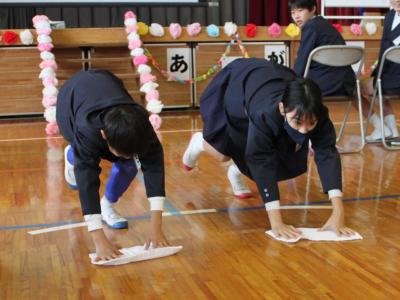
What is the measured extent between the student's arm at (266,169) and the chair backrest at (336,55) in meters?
1.43

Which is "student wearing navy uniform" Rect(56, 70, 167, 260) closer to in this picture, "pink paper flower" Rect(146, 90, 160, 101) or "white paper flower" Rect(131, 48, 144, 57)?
"pink paper flower" Rect(146, 90, 160, 101)

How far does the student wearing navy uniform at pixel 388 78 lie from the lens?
346cm

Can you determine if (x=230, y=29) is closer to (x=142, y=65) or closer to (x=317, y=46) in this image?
(x=142, y=65)

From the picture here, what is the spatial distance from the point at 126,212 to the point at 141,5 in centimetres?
420

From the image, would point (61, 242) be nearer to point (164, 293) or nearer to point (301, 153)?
point (164, 293)

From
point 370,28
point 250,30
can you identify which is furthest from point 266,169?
point 370,28

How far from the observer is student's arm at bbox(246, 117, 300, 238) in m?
1.82

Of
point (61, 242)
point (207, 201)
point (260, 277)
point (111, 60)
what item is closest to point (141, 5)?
point (111, 60)

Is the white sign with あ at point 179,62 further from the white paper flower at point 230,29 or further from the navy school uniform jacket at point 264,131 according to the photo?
the navy school uniform jacket at point 264,131

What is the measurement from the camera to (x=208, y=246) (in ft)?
5.92

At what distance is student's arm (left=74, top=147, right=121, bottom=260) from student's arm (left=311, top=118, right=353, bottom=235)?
2.40 feet

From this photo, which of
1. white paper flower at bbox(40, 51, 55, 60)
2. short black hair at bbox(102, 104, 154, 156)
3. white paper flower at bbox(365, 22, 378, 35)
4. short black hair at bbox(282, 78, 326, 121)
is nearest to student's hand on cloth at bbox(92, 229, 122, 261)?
short black hair at bbox(102, 104, 154, 156)

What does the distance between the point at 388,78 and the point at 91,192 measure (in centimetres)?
243

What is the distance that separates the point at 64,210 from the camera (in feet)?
7.30
